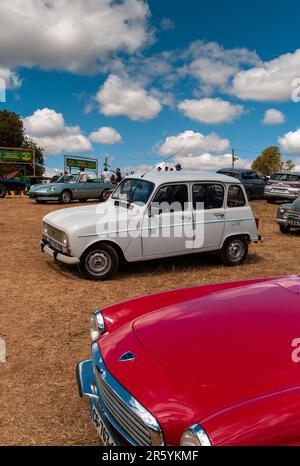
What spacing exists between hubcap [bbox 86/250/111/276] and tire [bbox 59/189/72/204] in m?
12.0

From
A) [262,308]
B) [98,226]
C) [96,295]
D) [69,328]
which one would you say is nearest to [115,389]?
[262,308]

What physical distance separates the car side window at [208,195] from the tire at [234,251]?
79cm

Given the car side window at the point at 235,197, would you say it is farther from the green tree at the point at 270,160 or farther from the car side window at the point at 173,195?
the green tree at the point at 270,160

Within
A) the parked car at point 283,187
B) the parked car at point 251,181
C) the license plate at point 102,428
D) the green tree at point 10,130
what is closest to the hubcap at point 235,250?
the license plate at point 102,428

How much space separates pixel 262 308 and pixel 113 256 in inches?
163

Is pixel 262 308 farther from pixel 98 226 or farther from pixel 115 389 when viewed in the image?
pixel 98 226

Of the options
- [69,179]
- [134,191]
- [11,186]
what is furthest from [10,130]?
[134,191]

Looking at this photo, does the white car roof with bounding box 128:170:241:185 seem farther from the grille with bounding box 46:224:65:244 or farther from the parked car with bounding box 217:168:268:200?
the parked car with bounding box 217:168:268:200

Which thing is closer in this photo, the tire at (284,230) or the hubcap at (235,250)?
the hubcap at (235,250)

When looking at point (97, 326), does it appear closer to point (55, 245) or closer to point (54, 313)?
point (54, 313)

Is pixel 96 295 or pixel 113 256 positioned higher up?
pixel 113 256

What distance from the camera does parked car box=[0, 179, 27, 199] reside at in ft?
68.7

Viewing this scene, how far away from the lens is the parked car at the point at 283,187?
1691cm

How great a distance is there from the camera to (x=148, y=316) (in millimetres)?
2723
